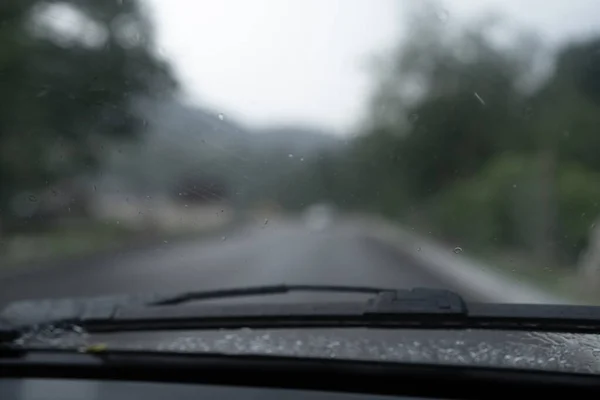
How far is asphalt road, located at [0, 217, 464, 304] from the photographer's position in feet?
31.6

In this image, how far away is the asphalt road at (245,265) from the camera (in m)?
9.62

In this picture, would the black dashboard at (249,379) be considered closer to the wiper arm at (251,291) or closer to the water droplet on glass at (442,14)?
the wiper arm at (251,291)

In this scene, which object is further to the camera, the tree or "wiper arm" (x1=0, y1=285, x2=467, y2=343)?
the tree

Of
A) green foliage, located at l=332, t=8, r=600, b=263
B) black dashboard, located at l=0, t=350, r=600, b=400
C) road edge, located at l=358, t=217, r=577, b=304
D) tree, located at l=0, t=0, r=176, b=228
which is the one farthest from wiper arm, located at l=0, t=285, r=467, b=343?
tree, located at l=0, t=0, r=176, b=228

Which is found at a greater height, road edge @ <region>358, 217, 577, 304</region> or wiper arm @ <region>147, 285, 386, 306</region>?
road edge @ <region>358, 217, 577, 304</region>

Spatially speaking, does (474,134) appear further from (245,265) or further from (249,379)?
(245,265)

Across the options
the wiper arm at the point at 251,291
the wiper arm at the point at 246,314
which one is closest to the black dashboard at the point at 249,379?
the wiper arm at the point at 246,314

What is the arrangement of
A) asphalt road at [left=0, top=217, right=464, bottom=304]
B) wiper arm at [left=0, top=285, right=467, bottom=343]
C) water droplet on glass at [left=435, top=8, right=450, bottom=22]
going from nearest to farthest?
wiper arm at [left=0, top=285, right=467, bottom=343] < water droplet on glass at [left=435, top=8, right=450, bottom=22] < asphalt road at [left=0, top=217, right=464, bottom=304]

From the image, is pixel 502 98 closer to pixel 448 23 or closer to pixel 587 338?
pixel 448 23

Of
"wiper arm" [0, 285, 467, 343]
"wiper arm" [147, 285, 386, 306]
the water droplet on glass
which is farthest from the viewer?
the water droplet on glass

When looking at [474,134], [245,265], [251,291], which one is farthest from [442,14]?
[245,265]

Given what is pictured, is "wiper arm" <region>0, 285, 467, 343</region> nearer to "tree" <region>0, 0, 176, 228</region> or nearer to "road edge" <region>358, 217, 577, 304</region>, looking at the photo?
"road edge" <region>358, 217, 577, 304</region>

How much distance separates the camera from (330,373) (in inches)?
144

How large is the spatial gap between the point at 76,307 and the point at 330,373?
144 centimetres
